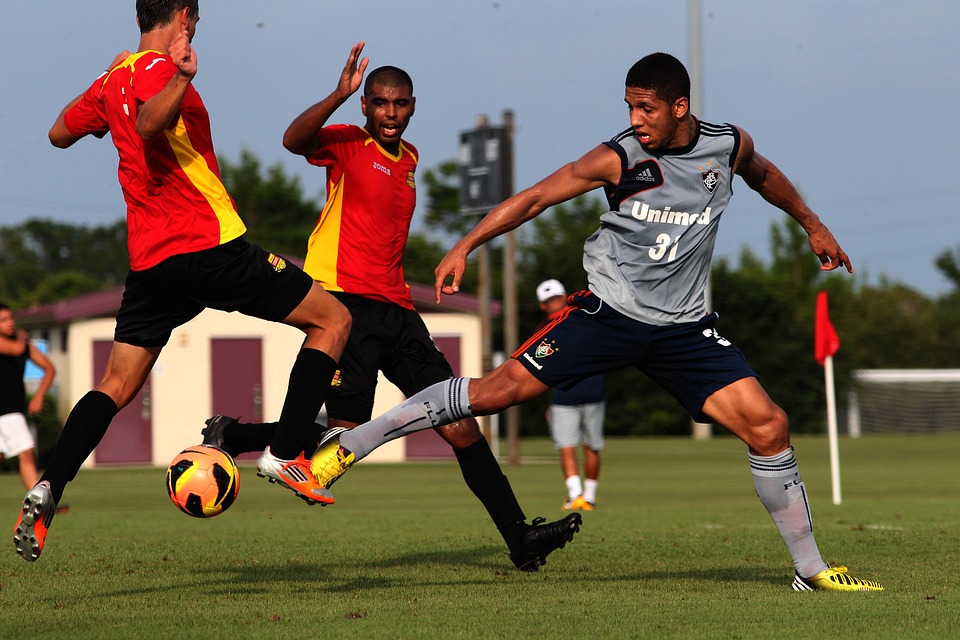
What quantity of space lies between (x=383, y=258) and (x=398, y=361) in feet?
1.94

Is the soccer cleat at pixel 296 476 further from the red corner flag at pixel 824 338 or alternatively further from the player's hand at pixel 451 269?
the red corner flag at pixel 824 338

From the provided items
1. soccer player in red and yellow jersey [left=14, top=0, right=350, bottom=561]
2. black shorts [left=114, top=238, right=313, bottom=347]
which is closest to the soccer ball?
soccer player in red and yellow jersey [left=14, top=0, right=350, bottom=561]

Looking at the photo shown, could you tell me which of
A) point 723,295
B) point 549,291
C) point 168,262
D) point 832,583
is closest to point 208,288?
point 168,262

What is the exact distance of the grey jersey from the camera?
21.5ft

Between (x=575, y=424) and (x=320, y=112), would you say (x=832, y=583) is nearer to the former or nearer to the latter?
(x=320, y=112)

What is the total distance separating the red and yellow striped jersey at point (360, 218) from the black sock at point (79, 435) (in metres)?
1.49

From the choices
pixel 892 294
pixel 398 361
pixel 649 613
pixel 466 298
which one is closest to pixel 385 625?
pixel 649 613

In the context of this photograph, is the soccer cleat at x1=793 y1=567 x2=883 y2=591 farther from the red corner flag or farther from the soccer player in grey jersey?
the red corner flag

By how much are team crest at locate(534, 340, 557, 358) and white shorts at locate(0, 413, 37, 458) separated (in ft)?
27.4

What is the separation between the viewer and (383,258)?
7660 millimetres

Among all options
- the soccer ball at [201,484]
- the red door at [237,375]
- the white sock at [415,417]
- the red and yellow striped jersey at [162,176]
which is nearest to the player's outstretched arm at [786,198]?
the white sock at [415,417]

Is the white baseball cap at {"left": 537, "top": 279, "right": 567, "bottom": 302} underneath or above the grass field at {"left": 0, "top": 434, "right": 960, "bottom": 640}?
above

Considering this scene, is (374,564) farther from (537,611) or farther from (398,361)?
(537,611)

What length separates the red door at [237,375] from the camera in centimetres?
2780
